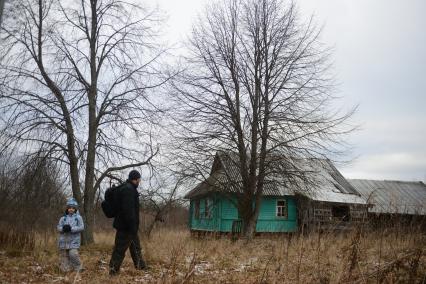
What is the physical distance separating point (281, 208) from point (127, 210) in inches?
950

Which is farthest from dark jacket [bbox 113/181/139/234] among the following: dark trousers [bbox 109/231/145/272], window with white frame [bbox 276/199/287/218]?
window with white frame [bbox 276/199/287/218]

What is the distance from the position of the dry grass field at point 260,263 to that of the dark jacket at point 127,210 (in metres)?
0.82

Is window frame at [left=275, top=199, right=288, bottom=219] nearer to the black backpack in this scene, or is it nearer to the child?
the child

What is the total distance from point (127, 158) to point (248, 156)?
7.13m

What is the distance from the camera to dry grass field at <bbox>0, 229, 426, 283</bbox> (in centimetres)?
534

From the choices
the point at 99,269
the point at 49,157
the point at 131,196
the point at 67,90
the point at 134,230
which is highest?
the point at 67,90

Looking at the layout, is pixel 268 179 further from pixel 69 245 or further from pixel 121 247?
pixel 121 247

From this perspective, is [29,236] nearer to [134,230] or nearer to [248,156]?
[134,230]

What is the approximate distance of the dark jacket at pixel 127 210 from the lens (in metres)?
7.42

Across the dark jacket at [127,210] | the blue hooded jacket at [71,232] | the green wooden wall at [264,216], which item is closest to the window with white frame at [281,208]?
the green wooden wall at [264,216]

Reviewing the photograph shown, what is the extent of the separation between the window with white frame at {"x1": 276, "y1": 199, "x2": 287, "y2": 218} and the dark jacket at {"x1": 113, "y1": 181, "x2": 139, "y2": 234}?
23.7m

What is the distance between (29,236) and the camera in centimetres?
1142

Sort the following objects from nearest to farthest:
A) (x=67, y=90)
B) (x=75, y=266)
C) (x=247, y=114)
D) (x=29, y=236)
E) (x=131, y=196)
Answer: (x=131, y=196) < (x=75, y=266) < (x=29, y=236) < (x=67, y=90) < (x=247, y=114)

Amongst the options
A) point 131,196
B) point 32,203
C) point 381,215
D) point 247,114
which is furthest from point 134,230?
point 247,114
